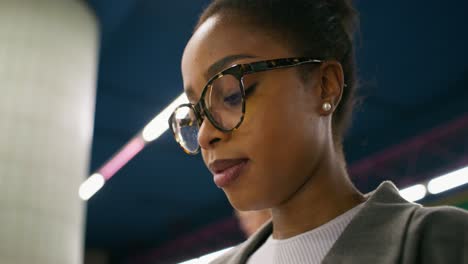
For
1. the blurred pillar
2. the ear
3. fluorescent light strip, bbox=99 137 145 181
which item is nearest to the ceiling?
fluorescent light strip, bbox=99 137 145 181

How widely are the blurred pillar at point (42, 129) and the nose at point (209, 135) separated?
8.66ft

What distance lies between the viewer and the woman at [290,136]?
1063 millimetres

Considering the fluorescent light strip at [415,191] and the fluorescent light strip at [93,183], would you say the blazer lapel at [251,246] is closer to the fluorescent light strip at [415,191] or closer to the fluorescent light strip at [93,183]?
the fluorescent light strip at [415,191]

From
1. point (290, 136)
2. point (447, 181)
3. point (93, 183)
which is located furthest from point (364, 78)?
point (93, 183)

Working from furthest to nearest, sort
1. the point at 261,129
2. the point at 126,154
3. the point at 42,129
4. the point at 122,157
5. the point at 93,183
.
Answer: the point at 93,183 → the point at 122,157 → the point at 126,154 → the point at 42,129 → the point at 261,129

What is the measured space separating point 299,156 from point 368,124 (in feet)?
24.1

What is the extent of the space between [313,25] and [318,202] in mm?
408

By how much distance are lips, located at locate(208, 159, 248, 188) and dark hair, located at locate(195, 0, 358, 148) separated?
29cm

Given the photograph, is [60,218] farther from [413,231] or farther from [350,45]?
[413,231]

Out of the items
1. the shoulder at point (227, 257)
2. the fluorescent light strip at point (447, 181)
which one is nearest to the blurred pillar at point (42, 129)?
the shoulder at point (227, 257)

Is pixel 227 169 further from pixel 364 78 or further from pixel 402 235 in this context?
pixel 364 78

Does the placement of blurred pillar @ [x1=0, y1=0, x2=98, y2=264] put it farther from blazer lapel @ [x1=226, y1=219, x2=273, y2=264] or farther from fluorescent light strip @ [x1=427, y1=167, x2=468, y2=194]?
fluorescent light strip @ [x1=427, y1=167, x2=468, y2=194]

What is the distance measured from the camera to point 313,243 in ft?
4.05

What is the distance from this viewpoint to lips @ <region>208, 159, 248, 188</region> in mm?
A: 1157
